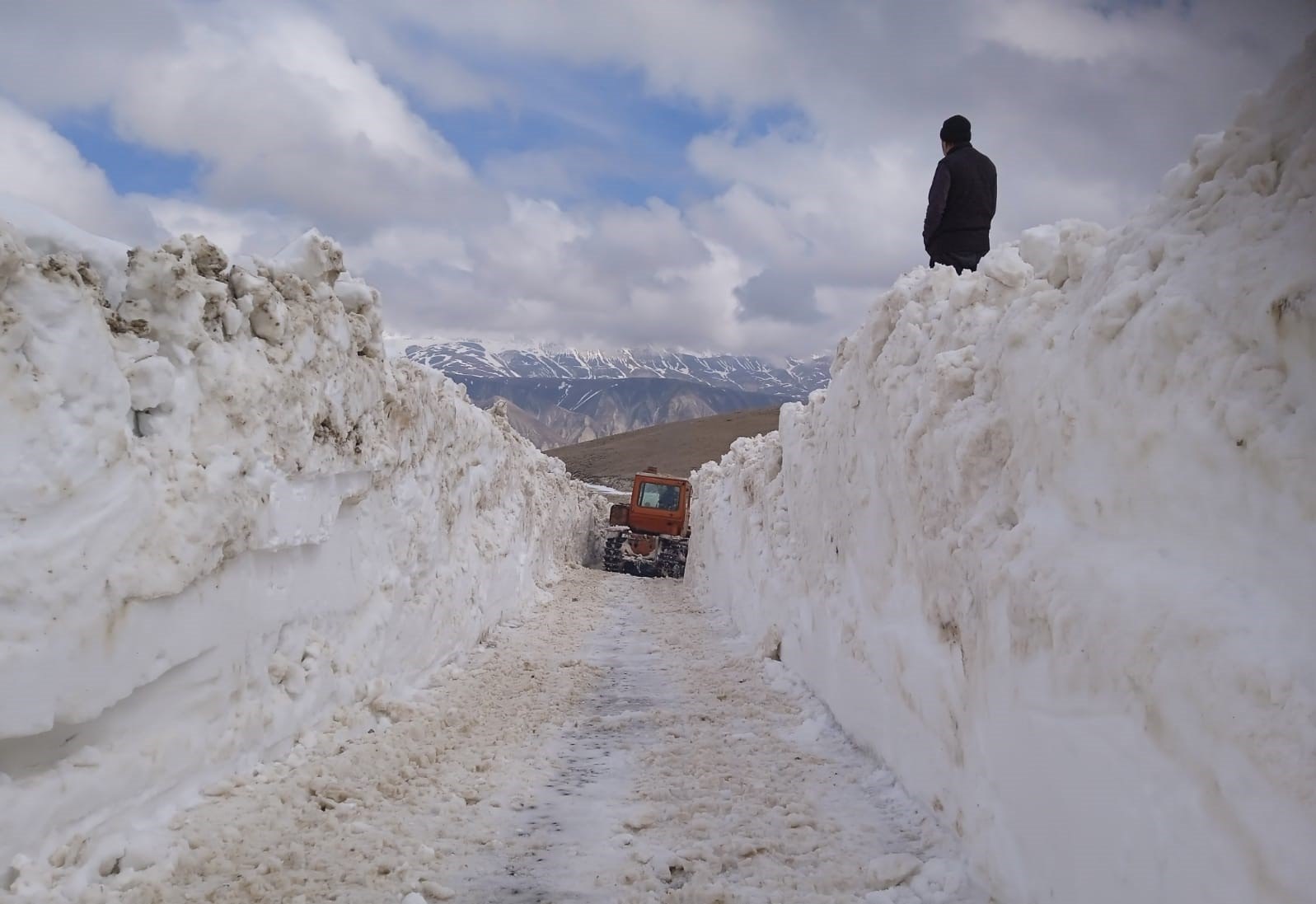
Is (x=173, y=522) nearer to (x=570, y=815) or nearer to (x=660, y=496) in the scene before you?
(x=570, y=815)

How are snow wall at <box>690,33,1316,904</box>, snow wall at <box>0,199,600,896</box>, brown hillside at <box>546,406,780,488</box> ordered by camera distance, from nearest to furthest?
snow wall at <box>690,33,1316,904</box> → snow wall at <box>0,199,600,896</box> → brown hillside at <box>546,406,780,488</box>

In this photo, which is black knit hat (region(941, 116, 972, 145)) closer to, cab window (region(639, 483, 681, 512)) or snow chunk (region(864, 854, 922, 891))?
snow chunk (region(864, 854, 922, 891))

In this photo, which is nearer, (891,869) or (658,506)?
(891,869)

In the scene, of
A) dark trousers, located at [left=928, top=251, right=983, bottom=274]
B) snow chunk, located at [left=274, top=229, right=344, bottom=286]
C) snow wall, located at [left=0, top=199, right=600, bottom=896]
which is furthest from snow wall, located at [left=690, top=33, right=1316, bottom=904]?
snow chunk, located at [left=274, top=229, right=344, bottom=286]

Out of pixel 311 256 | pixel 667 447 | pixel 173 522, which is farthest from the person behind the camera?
pixel 667 447

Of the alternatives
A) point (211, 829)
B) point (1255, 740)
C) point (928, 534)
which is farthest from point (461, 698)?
point (1255, 740)

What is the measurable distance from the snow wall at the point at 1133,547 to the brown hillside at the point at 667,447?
66.1m

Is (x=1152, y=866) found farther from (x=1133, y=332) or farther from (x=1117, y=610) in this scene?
(x=1133, y=332)

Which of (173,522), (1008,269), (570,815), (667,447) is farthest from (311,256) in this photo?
(667,447)

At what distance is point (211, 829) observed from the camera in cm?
352

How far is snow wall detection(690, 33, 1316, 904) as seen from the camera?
6.57ft

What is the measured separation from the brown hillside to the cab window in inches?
1885

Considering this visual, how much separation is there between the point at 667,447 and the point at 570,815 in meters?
90.4

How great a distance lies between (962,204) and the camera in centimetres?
640
